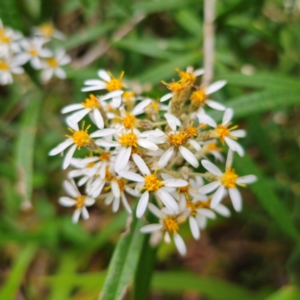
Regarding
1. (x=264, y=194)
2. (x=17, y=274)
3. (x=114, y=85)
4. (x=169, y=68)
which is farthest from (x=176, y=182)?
(x=17, y=274)

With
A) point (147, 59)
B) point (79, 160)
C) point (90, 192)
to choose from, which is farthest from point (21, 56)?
point (147, 59)

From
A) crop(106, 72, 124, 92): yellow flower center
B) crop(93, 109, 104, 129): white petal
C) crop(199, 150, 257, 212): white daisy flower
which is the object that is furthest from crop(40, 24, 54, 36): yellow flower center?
crop(199, 150, 257, 212): white daisy flower

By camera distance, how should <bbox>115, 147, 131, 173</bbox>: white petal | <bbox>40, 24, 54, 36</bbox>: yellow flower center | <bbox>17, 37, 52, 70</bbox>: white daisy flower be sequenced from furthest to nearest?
<bbox>40, 24, 54, 36</bbox>: yellow flower center, <bbox>17, 37, 52, 70</bbox>: white daisy flower, <bbox>115, 147, 131, 173</bbox>: white petal

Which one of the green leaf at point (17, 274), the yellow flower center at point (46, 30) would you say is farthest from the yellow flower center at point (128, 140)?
the green leaf at point (17, 274)

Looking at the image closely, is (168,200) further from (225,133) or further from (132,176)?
(225,133)

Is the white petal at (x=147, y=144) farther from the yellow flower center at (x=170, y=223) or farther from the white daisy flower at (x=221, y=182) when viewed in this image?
the yellow flower center at (x=170, y=223)

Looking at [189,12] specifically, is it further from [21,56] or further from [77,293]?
[77,293]

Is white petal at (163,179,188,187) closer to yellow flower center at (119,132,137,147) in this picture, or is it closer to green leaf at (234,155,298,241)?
yellow flower center at (119,132,137,147)
